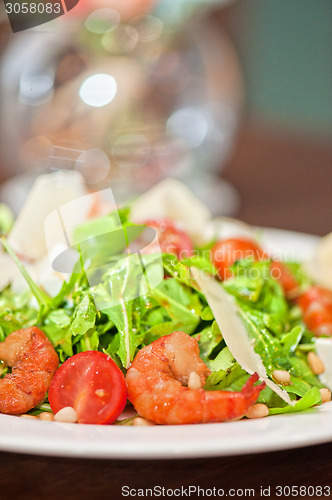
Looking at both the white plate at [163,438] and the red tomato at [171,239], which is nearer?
the white plate at [163,438]

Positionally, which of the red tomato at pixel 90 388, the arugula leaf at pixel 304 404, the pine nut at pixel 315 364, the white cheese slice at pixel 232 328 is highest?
the red tomato at pixel 90 388

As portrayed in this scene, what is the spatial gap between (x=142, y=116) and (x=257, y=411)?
265cm

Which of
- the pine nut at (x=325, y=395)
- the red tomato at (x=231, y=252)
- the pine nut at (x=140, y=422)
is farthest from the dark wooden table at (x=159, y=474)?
the red tomato at (x=231, y=252)

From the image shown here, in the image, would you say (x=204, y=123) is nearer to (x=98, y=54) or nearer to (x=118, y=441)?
(x=98, y=54)

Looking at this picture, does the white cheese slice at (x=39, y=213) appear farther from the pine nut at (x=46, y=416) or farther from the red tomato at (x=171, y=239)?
the pine nut at (x=46, y=416)

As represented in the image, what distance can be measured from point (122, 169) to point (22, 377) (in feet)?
7.20

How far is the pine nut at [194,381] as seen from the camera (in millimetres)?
1146

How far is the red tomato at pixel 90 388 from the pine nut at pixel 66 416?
0.04 feet

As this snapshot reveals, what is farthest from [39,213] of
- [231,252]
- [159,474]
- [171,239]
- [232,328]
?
[159,474]

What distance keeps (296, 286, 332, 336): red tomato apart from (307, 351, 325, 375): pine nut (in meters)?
0.24

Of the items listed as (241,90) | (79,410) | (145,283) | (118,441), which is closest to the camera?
(118,441)

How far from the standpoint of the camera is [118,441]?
931mm

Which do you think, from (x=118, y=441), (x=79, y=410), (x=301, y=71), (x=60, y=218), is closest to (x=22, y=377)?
(x=79, y=410)

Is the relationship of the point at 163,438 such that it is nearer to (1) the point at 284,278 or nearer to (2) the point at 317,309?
(2) the point at 317,309
